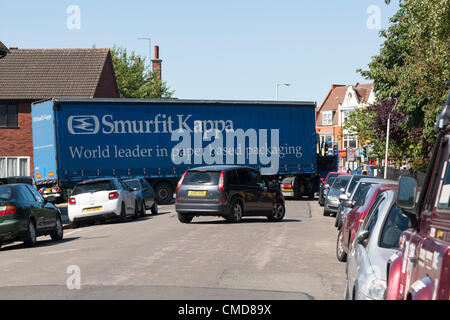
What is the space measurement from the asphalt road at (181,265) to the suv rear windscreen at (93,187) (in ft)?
12.0

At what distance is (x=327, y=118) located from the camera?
116500 millimetres

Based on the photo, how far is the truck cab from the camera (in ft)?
13.1

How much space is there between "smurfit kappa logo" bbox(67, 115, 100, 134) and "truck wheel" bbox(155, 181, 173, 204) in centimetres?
403

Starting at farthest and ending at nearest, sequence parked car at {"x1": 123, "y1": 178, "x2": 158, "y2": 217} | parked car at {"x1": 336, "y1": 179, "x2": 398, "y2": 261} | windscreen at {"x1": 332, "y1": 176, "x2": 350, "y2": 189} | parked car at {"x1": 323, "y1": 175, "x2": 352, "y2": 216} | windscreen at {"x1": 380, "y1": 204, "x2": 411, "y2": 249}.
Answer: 1. windscreen at {"x1": 332, "y1": 176, "x2": 350, "y2": 189}
2. parked car at {"x1": 123, "y1": 178, "x2": 158, "y2": 217}
3. parked car at {"x1": 323, "y1": 175, "x2": 352, "y2": 216}
4. parked car at {"x1": 336, "y1": 179, "x2": 398, "y2": 261}
5. windscreen at {"x1": 380, "y1": 204, "x2": 411, "y2": 249}

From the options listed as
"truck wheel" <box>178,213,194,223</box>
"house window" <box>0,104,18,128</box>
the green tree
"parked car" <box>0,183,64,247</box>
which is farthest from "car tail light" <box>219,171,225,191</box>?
the green tree

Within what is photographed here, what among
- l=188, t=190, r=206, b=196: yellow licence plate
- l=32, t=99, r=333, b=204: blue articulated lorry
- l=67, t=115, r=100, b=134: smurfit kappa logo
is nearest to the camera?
l=188, t=190, r=206, b=196: yellow licence plate

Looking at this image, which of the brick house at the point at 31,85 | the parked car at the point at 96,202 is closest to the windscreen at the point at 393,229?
the parked car at the point at 96,202

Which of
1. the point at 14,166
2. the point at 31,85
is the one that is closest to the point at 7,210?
the point at 14,166

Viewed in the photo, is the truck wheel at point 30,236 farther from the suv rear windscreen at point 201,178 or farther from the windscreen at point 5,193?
the suv rear windscreen at point 201,178

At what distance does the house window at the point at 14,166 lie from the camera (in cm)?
5000

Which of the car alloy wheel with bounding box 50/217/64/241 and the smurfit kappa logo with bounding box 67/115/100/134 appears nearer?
the car alloy wheel with bounding box 50/217/64/241

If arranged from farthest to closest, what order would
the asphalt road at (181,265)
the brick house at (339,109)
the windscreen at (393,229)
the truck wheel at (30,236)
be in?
the brick house at (339,109), the truck wheel at (30,236), the asphalt road at (181,265), the windscreen at (393,229)

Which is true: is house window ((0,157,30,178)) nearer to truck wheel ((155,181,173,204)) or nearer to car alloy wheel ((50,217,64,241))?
truck wheel ((155,181,173,204))
